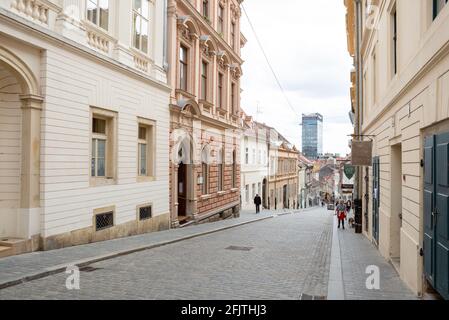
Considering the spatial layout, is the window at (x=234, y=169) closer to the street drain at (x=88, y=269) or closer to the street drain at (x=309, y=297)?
the street drain at (x=88, y=269)

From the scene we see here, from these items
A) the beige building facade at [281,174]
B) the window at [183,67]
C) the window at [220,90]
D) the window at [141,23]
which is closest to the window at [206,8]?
the window at [220,90]

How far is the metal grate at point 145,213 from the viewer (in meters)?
14.4

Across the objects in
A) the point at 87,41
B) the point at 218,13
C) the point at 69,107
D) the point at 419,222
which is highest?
the point at 218,13

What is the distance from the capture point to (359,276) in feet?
26.9

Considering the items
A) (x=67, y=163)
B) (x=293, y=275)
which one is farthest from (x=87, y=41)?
(x=293, y=275)

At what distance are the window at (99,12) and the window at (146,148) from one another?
3.76 metres

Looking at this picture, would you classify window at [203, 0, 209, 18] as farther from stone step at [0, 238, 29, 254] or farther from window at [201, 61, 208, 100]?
stone step at [0, 238, 29, 254]

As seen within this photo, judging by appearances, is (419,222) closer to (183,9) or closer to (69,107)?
(69,107)

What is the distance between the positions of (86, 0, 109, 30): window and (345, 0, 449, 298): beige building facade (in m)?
7.79

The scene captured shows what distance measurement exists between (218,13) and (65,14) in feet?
45.7

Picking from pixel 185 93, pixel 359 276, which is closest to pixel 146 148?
pixel 185 93

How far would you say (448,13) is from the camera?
17.1 feet

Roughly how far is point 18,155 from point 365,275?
313 inches

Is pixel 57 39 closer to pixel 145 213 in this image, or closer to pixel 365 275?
pixel 145 213
